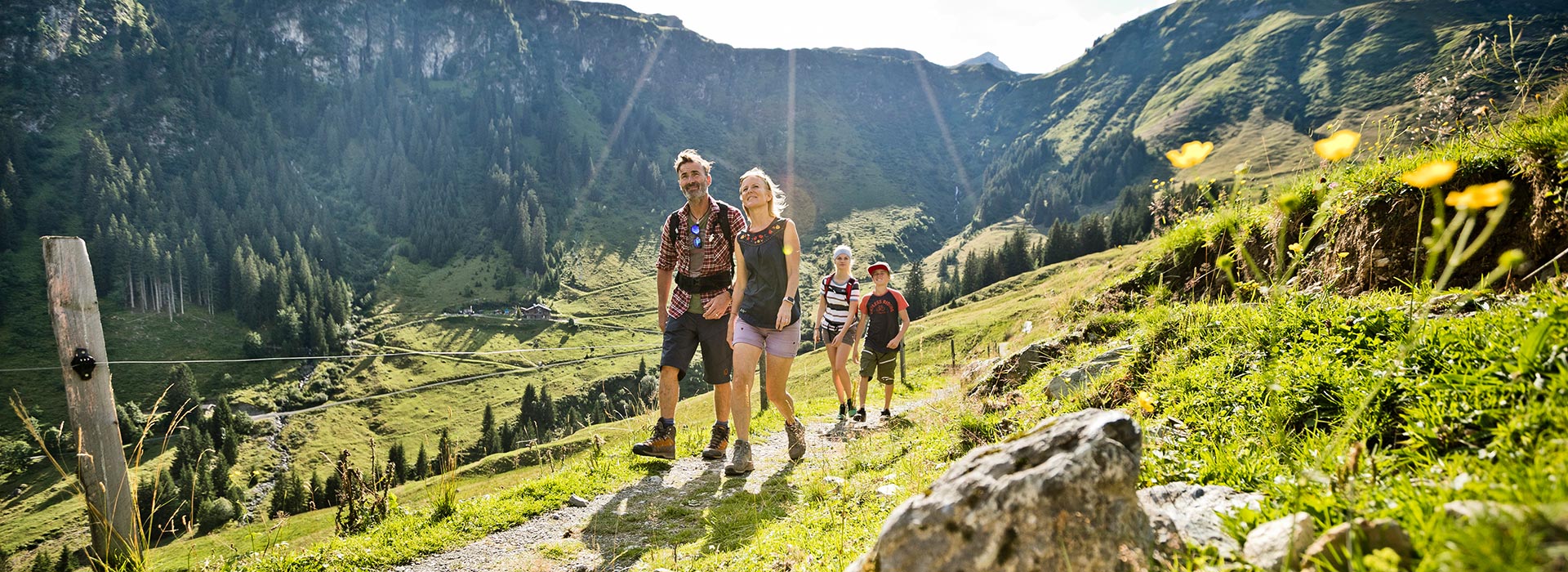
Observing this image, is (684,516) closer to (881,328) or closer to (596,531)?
(596,531)

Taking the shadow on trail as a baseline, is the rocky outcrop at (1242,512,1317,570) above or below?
above

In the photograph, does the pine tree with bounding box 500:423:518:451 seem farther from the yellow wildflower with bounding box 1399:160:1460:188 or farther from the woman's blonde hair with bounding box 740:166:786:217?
the yellow wildflower with bounding box 1399:160:1460:188

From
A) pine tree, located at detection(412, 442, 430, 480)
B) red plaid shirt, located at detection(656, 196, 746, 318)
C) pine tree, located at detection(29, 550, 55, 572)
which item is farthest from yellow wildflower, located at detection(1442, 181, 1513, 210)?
pine tree, located at detection(29, 550, 55, 572)

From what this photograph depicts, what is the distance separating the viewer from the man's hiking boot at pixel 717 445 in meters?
7.90

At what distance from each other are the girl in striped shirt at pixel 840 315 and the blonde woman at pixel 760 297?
11.5ft

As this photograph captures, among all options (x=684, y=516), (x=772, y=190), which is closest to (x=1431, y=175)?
(x=772, y=190)

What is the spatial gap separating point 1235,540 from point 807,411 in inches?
494

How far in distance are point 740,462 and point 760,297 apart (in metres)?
2.07

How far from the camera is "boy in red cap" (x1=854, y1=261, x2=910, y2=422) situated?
1084 cm

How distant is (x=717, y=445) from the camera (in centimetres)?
797

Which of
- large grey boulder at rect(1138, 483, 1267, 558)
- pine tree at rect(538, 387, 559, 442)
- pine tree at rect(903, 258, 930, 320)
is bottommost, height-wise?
pine tree at rect(538, 387, 559, 442)

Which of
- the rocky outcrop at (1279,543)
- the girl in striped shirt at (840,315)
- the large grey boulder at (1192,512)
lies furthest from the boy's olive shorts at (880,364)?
the rocky outcrop at (1279,543)

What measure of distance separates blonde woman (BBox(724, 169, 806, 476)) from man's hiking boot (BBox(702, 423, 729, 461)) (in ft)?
1.55

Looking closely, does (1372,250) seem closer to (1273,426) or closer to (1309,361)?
(1309,361)
